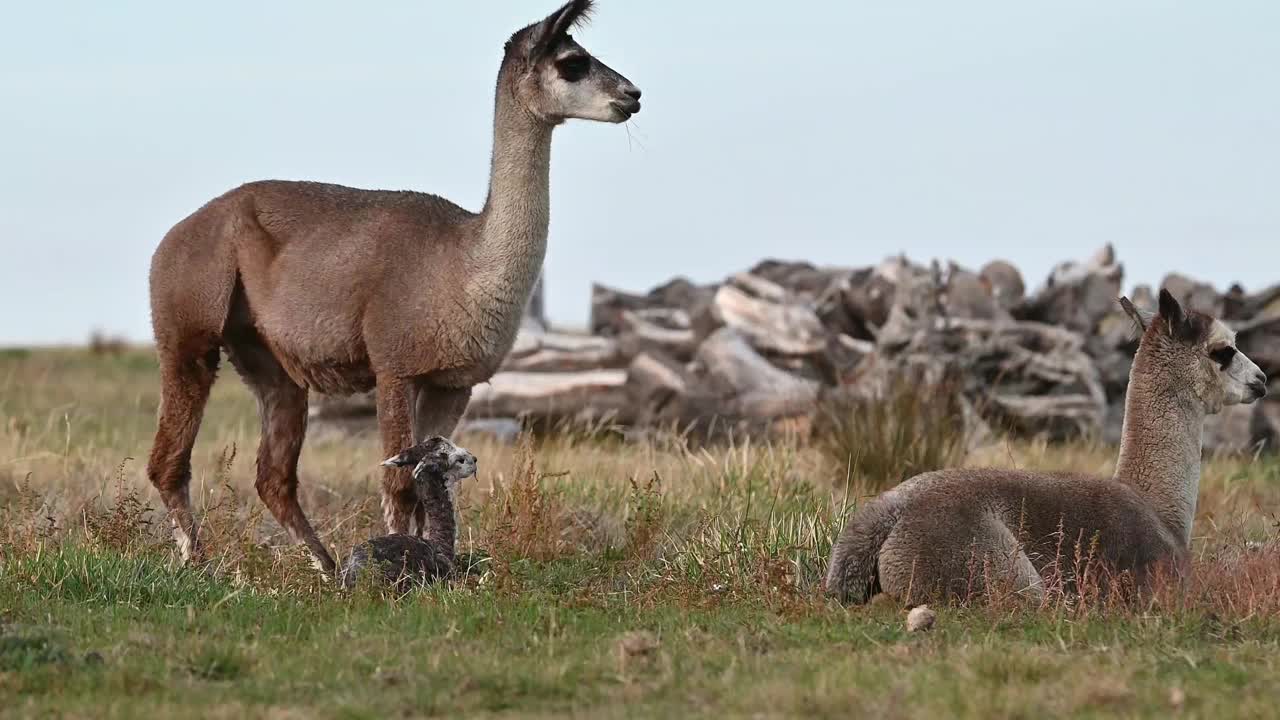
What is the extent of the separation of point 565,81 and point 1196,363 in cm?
383

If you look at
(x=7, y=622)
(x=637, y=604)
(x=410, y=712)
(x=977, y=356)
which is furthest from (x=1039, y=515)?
(x=977, y=356)

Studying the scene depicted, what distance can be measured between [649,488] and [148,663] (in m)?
3.74

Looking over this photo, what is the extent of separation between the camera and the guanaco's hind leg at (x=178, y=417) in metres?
10.6

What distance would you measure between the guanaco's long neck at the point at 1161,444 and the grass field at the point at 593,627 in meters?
0.50

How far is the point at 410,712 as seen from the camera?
5910mm

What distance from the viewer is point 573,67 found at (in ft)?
31.5

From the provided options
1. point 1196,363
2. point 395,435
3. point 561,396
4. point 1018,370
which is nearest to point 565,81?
point 395,435

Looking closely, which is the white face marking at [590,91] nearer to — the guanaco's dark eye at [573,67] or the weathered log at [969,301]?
the guanaco's dark eye at [573,67]

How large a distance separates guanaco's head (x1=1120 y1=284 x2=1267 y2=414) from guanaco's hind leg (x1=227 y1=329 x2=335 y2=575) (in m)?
5.24

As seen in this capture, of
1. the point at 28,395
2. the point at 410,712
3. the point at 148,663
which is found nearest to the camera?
the point at 410,712

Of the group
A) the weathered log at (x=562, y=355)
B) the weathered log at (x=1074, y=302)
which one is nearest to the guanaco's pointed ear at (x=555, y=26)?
the weathered log at (x=562, y=355)

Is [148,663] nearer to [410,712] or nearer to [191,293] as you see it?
[410,712]

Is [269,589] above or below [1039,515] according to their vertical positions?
below

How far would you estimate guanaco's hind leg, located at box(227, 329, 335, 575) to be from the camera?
35.1 feet
